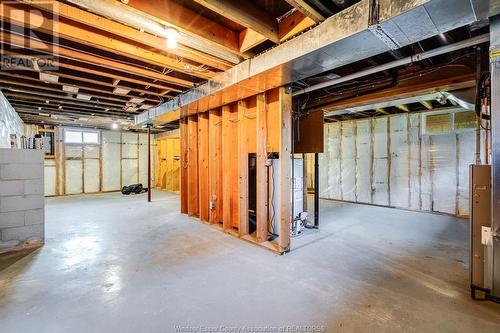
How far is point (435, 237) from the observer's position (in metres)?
3.58

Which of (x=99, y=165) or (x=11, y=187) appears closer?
(x=11, y=187)

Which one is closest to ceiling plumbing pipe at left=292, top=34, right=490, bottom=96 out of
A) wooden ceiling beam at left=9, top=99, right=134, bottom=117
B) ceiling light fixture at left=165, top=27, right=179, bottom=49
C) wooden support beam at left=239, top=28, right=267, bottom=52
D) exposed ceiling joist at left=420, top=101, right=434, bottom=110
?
wooden support beam at left=239, top=28, right=267, bottom=52

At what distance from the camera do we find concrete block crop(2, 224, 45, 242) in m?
3.08

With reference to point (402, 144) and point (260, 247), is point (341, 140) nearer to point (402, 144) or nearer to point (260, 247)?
point (402, 144)

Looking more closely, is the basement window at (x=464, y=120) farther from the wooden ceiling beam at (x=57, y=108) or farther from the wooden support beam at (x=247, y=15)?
the wooden ceiling beam at (x=57, y=108)

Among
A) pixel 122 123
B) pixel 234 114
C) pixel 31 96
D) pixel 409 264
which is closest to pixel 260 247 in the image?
pixel 409 264

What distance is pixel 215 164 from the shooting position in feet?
13.9

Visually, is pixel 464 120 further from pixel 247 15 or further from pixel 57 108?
pixel 57 108

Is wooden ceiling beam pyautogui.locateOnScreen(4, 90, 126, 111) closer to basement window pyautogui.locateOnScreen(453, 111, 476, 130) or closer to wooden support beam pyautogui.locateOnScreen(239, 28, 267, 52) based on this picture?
wooden support beam pyautogui.locateOnScreen(239, 28, 267, 52)

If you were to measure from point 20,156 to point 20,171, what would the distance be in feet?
0.65

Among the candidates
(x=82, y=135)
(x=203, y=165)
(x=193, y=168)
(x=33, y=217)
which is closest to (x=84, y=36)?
(x=33, y=217)

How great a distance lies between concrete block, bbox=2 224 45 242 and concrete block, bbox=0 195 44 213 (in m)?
0.26

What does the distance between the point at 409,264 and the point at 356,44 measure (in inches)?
94.2

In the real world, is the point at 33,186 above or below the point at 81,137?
below
